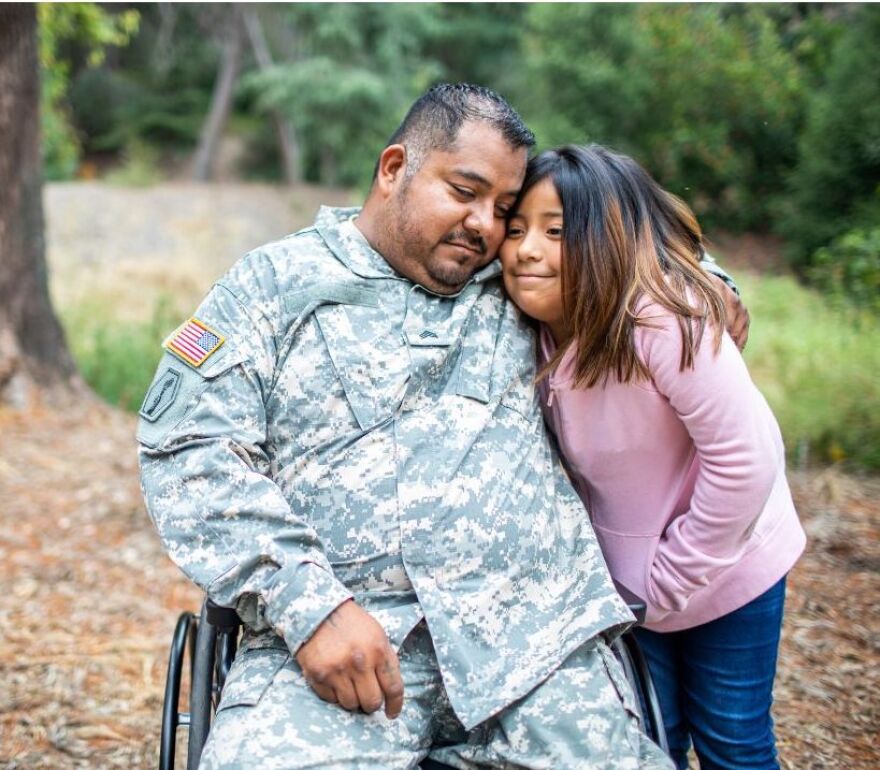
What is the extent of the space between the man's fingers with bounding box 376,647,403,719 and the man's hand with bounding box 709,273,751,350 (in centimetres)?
106

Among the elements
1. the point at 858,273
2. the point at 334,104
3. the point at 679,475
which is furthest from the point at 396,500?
the point at 334,104

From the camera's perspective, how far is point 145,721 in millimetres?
3375

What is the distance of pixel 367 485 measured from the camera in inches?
81.4

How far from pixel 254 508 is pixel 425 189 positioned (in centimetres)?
87

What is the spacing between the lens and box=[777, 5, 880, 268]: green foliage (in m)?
11.3

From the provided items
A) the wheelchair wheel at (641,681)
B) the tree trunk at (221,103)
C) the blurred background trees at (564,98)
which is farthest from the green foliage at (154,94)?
the wheelchair wheel at (641,681)

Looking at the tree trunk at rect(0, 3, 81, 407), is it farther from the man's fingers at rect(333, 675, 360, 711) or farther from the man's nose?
the man's fingers at rect(333, 675, 360, 711)

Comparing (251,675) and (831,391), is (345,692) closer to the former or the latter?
(251,675)

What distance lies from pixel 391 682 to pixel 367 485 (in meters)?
0.41

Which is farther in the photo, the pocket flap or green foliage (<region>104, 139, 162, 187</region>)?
green foliage (<region>104, 139, 162, 187</region>)

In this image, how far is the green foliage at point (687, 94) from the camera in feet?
49.5

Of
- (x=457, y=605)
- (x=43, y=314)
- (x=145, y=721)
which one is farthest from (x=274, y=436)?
(x=43, y=314)

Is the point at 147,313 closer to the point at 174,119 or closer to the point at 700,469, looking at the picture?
the point at 700,469

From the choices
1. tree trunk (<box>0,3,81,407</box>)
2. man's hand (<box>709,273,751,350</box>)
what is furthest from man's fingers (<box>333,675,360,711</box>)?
tree trunk (<box>0,3,81,407</box>)
